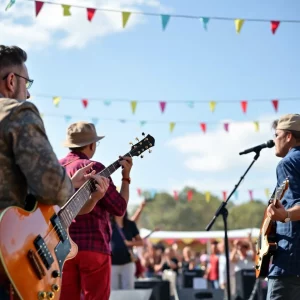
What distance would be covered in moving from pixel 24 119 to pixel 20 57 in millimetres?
474

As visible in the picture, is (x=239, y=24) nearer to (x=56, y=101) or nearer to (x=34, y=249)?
(x=56, y=101)

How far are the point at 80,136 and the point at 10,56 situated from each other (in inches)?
69.7

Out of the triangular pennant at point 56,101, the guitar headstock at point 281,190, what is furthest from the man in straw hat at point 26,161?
the triangular pennant at point 56,101

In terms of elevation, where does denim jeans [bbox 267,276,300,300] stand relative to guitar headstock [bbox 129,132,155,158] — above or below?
below

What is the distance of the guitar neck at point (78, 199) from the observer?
10.2 feet

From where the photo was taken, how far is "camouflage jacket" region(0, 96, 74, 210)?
8.76ft

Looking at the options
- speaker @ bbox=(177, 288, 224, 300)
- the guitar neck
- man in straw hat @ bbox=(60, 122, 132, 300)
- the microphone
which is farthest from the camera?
speaker @ bbox=(177, 288, 224, 300)

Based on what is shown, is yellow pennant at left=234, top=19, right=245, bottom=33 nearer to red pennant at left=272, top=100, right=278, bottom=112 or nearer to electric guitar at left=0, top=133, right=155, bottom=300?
red pennant at left=272, top=100, right=278, bottom=112

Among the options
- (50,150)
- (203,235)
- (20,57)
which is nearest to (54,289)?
(50,150)

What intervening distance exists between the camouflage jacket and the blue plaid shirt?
1750 mm

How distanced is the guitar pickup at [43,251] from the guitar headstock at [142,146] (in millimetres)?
1980

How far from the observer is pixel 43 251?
2.74m

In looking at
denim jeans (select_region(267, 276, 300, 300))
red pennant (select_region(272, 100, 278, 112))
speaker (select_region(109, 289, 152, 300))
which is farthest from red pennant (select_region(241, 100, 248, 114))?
denim jeans (select_region(267, 276, 300, 300))

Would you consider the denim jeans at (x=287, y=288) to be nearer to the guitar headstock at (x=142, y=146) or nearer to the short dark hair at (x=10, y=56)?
the guitar headstock at (x=142, y=146)
